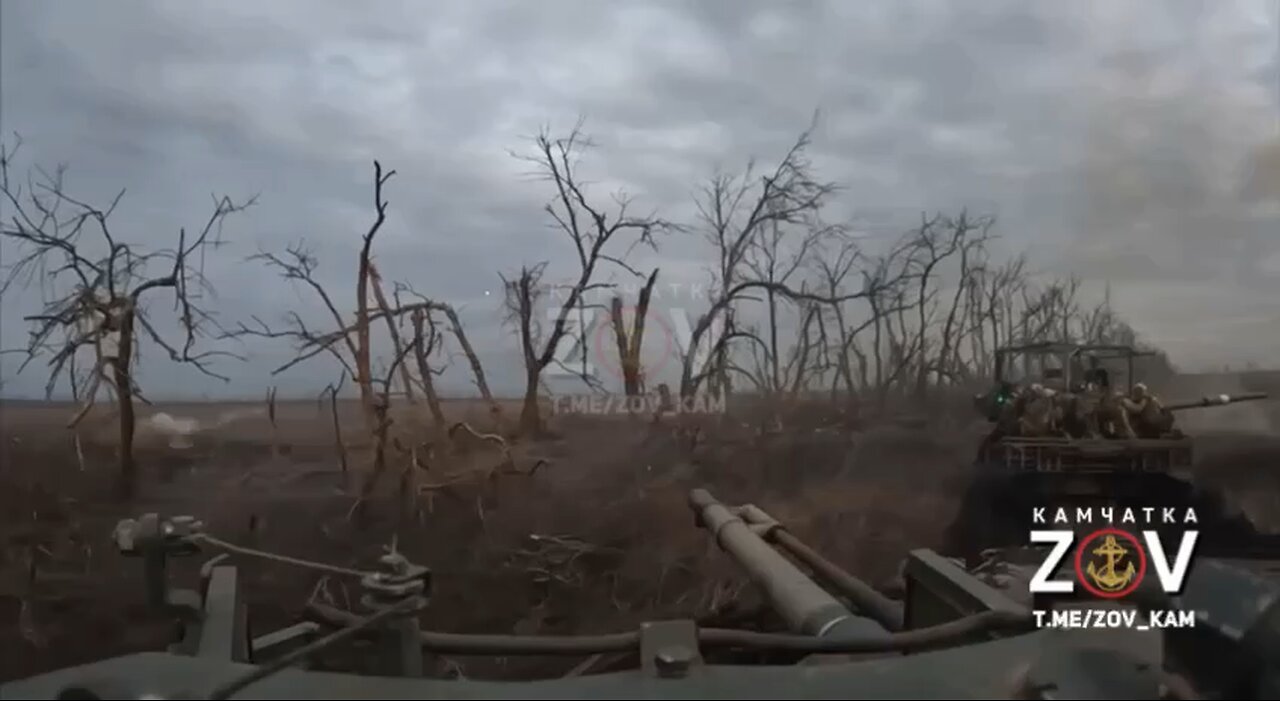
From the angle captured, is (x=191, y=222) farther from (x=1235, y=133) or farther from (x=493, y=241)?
(x=1235, y=133)

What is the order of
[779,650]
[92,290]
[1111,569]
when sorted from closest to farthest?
1. [779,650]
2. [1111,569]
3. [92,290]

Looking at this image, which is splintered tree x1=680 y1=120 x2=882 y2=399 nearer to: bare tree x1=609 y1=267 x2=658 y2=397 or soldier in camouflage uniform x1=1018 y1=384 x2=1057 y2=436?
bare tree x1=609 y1=267 x2=658 y2=397

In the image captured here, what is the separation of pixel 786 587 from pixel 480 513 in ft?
2.85

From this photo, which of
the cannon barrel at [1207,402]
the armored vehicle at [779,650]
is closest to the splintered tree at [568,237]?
the armored vehicle at [779,650]

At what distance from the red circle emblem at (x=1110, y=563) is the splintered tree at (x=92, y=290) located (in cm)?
164

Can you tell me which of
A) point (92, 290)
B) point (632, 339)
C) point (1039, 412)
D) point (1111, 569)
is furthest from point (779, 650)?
point (92, 290)

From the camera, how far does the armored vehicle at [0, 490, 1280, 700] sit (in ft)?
3.01

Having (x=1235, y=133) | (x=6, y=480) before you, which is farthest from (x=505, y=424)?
(x=1235, y=133)

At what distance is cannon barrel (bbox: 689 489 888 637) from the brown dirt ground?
11.4 inches

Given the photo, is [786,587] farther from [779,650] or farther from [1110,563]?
[1110,563]

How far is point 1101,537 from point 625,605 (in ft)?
3.33

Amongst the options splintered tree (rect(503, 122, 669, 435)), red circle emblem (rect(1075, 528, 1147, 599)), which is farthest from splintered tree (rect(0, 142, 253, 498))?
red circle emblem (rect(1075, 528, 1147, 599))

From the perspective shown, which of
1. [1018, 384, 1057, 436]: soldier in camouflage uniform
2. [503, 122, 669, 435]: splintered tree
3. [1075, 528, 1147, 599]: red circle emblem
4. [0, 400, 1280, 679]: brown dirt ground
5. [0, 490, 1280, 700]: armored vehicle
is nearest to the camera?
[0, 490, 1280, 700]: armored vehicle

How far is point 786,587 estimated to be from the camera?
154cm
